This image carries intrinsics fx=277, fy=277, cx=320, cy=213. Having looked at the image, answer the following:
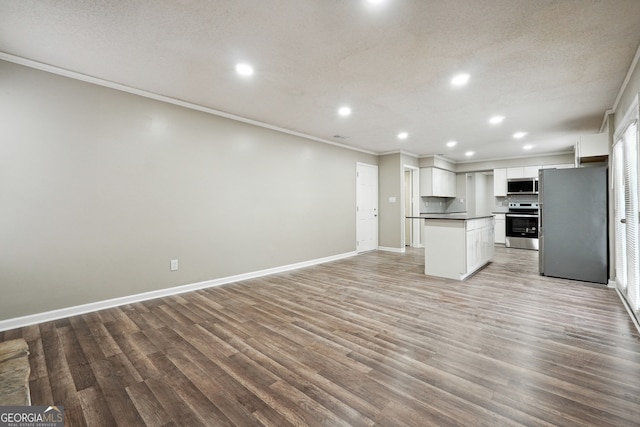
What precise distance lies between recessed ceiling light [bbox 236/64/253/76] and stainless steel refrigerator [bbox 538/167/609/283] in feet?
15.5

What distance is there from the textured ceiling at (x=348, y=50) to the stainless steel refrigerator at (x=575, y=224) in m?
1.04

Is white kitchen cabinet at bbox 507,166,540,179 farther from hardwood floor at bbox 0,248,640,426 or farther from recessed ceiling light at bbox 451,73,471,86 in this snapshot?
recessed ceiling light at bbox 451,73,471,86

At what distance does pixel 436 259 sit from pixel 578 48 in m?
3.11

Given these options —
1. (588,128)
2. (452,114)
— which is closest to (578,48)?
(452,114)

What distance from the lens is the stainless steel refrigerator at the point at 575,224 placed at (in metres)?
4.09

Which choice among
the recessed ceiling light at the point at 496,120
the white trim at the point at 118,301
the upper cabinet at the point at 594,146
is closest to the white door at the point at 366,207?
the white trim at the point at 118,301

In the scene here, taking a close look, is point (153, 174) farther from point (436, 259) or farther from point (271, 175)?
point (436, 259)

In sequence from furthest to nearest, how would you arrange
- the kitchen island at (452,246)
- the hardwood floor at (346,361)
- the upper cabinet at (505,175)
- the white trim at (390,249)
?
the upper cabinet at (505,175)
the white trim at (390,249)
the kitchen island at (452,246)
the hardwood floor at (346,361)

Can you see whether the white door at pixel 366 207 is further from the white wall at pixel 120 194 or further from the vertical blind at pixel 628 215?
the vertical blind at pixel 628 215

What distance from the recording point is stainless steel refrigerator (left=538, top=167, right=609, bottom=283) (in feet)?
13.4

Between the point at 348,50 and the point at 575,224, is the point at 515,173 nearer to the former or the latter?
the point at 575,224

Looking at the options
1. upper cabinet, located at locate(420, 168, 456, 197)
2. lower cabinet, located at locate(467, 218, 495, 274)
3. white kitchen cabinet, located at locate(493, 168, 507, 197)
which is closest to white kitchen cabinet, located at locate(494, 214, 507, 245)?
white kitchen cabinet, located at locate(493, 168, 507, 197)

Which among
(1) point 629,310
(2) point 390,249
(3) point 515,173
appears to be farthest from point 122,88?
(3) point 515,173

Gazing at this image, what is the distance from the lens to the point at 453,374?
194 centimetres
